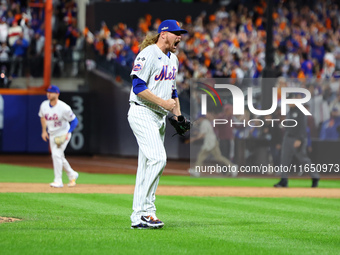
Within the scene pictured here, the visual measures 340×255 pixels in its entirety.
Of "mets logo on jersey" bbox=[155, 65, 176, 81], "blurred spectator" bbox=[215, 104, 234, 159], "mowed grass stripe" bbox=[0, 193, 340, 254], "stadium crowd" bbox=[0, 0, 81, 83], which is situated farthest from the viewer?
"stadium crowd" bbox=[0, 0, 81, 83]

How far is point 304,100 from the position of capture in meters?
18.2

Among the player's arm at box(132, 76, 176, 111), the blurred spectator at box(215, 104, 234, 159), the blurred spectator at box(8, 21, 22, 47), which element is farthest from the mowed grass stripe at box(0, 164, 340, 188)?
the player's arm at box(132, 76, 176, 111)

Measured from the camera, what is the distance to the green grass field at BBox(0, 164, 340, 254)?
661 cm

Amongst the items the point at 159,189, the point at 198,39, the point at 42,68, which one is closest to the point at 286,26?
the point at 198,39

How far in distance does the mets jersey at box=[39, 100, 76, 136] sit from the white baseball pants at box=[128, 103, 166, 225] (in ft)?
22.2

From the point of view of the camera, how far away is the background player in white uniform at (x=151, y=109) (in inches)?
303

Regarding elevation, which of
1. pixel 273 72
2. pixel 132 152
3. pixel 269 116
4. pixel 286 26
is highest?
pixel 286 26

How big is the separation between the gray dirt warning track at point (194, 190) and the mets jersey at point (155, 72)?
19.2 feet

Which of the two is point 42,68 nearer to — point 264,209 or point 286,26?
point 286,26

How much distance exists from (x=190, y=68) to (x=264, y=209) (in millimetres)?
14547

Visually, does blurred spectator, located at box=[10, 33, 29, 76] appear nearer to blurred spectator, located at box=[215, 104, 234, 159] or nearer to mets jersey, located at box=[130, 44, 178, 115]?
blurred spectator, located at box=[215, 104, 234, 159]

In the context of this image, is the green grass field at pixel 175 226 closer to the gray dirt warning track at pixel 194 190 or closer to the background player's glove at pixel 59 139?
the gray dirt warning track at pixel 194 190

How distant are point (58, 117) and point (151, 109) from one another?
6886mm

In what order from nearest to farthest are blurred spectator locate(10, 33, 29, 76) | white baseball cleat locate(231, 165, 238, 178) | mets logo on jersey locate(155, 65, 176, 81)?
1. mets logo on jersey locate(155, 65, 176, 81)
2. white baseball cleat locate(231, 165, 238, 178)
3. blurred spectator locate(10, 33, 29, 76)
